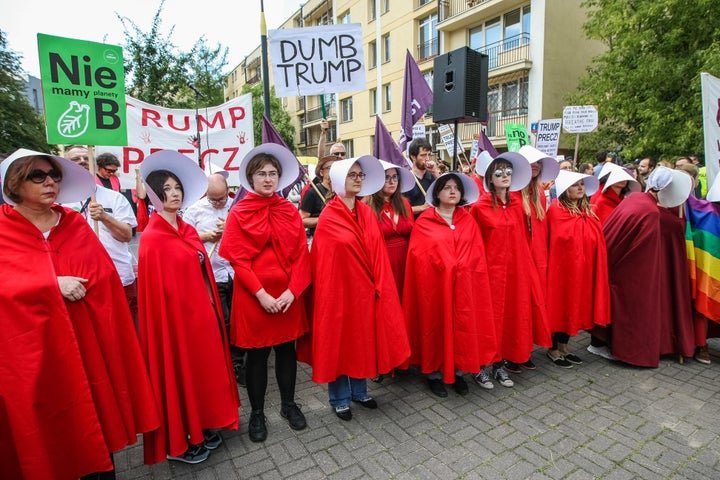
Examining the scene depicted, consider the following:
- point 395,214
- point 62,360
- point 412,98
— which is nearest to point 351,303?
point 395,214

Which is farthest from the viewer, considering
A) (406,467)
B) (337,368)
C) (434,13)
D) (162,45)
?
(434,13)

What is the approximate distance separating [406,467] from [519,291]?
1.91 meters

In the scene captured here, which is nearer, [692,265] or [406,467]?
[406,467]

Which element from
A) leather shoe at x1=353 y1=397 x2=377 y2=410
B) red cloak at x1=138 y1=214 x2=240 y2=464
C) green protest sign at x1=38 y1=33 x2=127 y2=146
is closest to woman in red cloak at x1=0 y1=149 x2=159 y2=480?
red cloak at x1=138 y1=214 x2=240 y2=464

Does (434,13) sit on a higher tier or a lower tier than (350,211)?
higher

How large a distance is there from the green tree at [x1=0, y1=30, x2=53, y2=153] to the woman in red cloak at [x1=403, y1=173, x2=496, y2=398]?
19490mm

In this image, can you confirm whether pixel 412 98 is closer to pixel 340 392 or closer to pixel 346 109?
pixel 340 392

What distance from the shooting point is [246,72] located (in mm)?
54625

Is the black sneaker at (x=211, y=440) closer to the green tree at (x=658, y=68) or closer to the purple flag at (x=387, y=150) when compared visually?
the purple flag at (x=387, y=150)

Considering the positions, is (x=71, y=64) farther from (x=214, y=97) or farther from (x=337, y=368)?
(x=214, y=97)

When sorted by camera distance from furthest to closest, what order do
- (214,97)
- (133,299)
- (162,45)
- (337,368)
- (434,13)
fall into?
(434,13) → (214,97) → (162,45) → (133,299) → (337,368)

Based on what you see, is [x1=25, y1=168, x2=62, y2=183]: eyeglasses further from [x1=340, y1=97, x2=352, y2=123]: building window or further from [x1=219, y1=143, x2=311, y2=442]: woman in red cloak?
[x1=340, y1=97, x2=352, y2=123]: building window

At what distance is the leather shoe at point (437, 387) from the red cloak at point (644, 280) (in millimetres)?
2034

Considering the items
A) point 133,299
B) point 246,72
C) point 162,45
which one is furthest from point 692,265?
point 246,72
